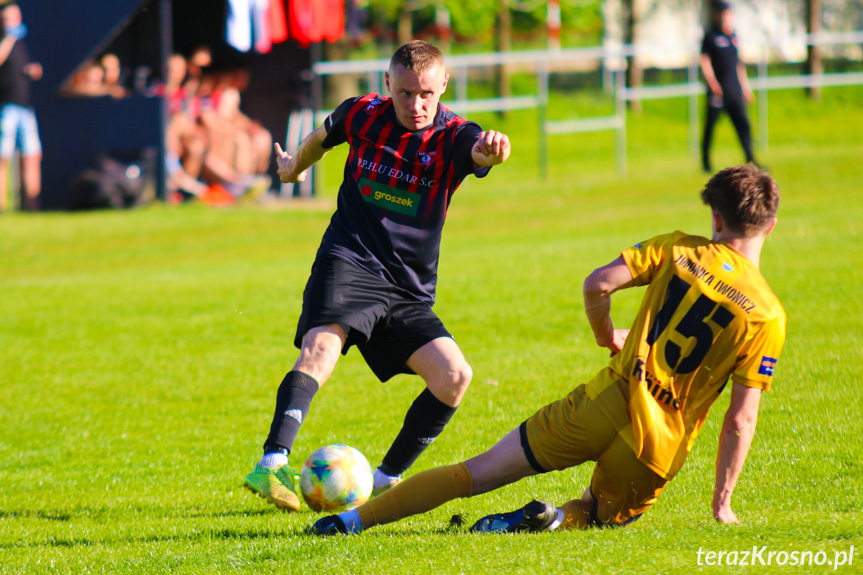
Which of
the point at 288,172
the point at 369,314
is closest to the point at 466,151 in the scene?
the point at 369,314

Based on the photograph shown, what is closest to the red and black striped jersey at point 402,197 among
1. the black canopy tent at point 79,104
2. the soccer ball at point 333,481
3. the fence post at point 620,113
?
the soccer ball at point 333,481

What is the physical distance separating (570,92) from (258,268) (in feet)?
77.1

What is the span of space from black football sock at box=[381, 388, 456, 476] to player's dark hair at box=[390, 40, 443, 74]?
1.43 meters

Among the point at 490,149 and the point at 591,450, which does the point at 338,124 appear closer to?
the point at 490,149

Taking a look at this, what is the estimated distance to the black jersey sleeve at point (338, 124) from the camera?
Result: 16.1 feet

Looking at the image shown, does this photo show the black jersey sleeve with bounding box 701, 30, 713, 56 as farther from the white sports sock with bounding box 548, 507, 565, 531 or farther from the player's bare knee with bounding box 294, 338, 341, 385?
the white sports sock with bounding box 548, 507, 565, 531

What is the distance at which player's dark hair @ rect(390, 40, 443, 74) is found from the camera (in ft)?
14.6

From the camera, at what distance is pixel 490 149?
436cm

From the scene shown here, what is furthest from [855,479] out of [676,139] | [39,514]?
[676,139]

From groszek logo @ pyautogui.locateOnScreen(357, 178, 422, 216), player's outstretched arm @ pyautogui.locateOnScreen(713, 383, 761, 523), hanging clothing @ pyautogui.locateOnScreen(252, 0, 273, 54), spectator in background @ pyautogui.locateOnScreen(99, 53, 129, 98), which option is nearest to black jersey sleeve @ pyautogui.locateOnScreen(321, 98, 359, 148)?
groszek logo @ pyautogui.locateOnScreen(357, 178, 422, 216)

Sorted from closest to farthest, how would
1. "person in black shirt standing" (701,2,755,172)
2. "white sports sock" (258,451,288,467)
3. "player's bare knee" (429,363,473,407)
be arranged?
"white sports sock" (258,451,288,467) < "player's bare knee" (429,363,473,407) < "person in black shirt standing" (701,2,755,172)

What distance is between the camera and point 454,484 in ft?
12.8

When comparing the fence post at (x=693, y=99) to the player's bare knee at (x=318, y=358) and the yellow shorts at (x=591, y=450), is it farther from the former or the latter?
the yellow shorts at (x=591, y=450)

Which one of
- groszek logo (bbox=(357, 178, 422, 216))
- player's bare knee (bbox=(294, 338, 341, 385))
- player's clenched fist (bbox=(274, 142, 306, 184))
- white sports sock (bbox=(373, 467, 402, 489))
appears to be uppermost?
player's clenched fist (bbox=(274, 142, 306, 184))
